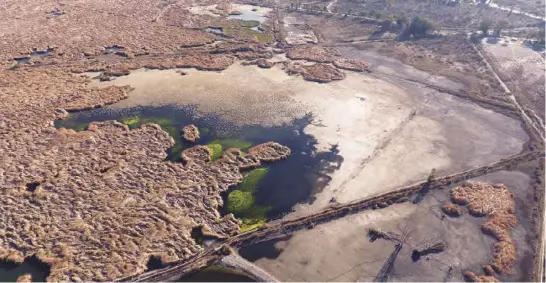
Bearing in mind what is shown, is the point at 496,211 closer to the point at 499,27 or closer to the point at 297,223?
the point at 297,223

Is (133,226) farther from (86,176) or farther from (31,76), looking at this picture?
(31,76)

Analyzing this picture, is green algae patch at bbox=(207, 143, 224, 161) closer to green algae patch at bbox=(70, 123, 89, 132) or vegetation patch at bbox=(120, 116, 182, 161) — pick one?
vegetation patch at bbox=(120, 116, 182, 161)

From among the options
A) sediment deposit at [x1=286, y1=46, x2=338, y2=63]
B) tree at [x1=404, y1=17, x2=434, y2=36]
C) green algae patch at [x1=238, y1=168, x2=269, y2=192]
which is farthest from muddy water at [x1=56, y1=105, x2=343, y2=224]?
tree at [x1=404, y1=17, x2=434, y2=36]

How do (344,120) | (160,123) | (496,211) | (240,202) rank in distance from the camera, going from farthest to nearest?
(344,120) → (160,123) → (496,211) → (240,202)

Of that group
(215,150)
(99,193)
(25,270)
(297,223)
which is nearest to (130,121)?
(215,150)

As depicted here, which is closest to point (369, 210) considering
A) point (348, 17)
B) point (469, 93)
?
point (469, 93)

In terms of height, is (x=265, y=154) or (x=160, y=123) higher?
(x=265, y=154)

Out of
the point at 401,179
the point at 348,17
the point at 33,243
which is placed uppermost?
the point at 348,17
